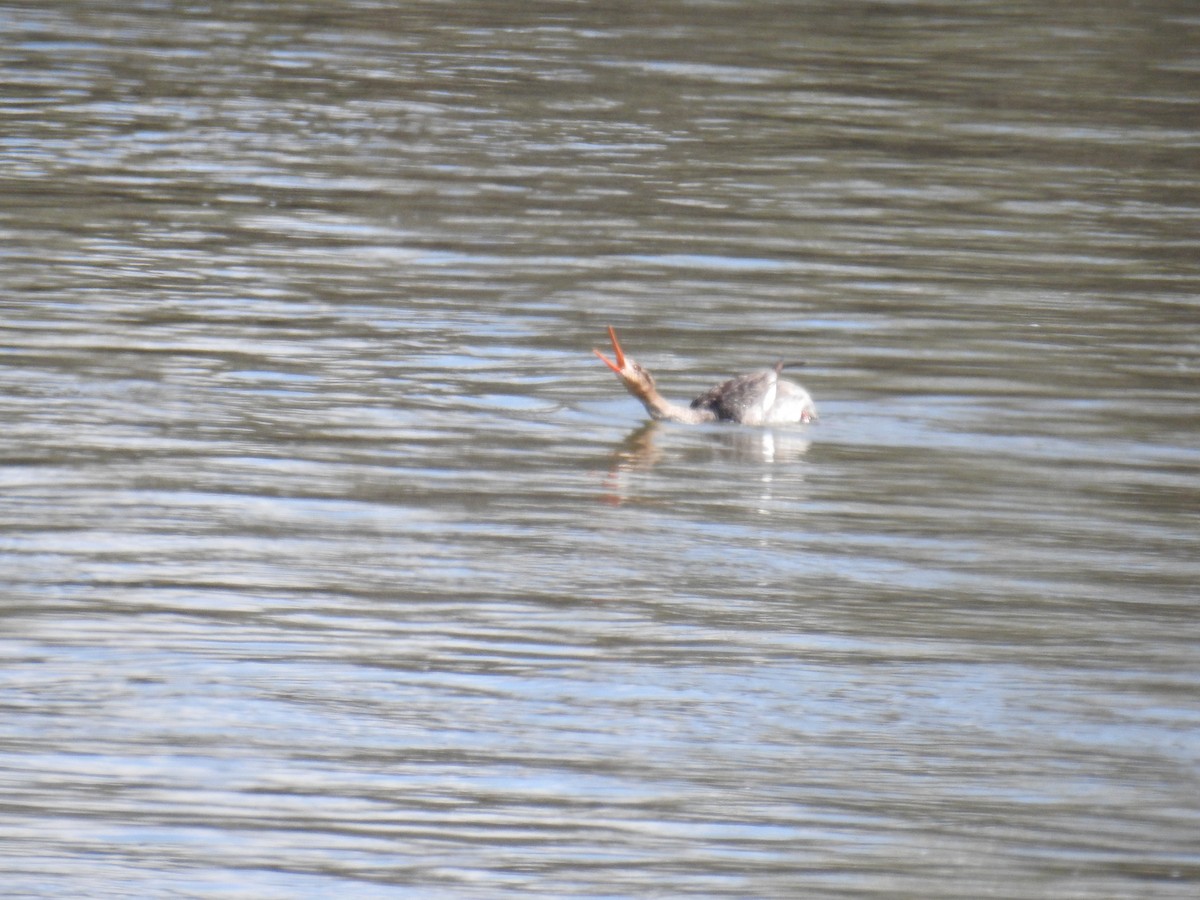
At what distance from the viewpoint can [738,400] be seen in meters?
10.5

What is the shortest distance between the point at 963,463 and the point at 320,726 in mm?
4180

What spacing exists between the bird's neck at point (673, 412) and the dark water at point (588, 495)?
0.13m

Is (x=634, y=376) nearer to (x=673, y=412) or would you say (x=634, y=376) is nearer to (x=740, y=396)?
(x=673, y=412)

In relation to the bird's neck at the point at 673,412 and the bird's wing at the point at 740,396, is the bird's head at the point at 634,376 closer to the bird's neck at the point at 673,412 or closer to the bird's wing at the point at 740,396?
the bird's neck at the point at 673,412

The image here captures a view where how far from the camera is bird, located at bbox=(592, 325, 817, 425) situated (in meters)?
10.4

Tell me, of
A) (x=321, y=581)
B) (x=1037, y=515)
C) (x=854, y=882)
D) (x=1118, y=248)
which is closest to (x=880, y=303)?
(x=1118, y=248)

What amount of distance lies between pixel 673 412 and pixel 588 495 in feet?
4.52

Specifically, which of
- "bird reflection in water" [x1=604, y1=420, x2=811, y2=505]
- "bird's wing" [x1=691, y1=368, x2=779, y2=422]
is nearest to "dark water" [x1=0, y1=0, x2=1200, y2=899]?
"bird reflection in water" [x1=604, y1=420, x2=811, y2=505]

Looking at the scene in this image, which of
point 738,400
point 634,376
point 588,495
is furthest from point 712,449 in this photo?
point 588,495

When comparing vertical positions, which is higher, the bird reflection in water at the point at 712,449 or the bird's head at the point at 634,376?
the bird's head at the point at 634,376

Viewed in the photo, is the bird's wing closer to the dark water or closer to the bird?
the bird

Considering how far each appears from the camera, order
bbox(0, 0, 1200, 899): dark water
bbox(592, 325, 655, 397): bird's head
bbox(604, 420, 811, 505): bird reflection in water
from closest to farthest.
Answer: bbox(0, 0, 1200, 899): dark water < bbox(604, 420, 811, 505): bird reflection in water < bbox(592, 325, 655, 397): bird's head

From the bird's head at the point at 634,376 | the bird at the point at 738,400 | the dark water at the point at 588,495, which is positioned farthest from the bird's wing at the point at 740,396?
the bird's head at the point at 634,376

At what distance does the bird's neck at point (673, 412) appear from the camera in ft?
34.7
